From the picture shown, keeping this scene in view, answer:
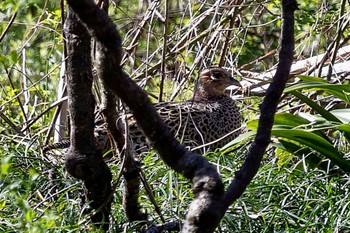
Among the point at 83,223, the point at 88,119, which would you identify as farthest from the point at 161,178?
the point at 88,119

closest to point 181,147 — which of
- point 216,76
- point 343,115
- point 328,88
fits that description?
point 328,88

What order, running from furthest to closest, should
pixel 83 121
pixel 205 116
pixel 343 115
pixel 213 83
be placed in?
pixel 213 83 < pixel 205 116 < pixel 343 115 < pixel 83 121

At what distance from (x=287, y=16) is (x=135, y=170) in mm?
1133

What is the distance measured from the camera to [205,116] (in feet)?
18.8

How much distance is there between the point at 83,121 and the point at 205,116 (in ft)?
8.66

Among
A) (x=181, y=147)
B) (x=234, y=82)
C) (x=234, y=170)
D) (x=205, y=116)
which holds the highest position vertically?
(x=234, y=82)

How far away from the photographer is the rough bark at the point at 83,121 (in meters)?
3.02

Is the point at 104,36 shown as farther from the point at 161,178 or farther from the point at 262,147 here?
the point at 161,178

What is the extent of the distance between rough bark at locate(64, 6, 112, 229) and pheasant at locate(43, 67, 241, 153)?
1.48 meters

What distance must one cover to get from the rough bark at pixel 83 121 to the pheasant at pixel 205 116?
148cm

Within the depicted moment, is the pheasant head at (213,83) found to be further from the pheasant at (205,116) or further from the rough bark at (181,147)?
the rough bark at (181,147)

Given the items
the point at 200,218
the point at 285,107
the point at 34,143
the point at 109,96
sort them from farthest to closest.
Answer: the point at 285,107, the point at 34,143, the point at 109,96, the point at 200,218

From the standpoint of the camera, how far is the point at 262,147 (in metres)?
2.40

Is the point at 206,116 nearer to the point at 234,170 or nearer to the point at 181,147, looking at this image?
the point at 234,170
